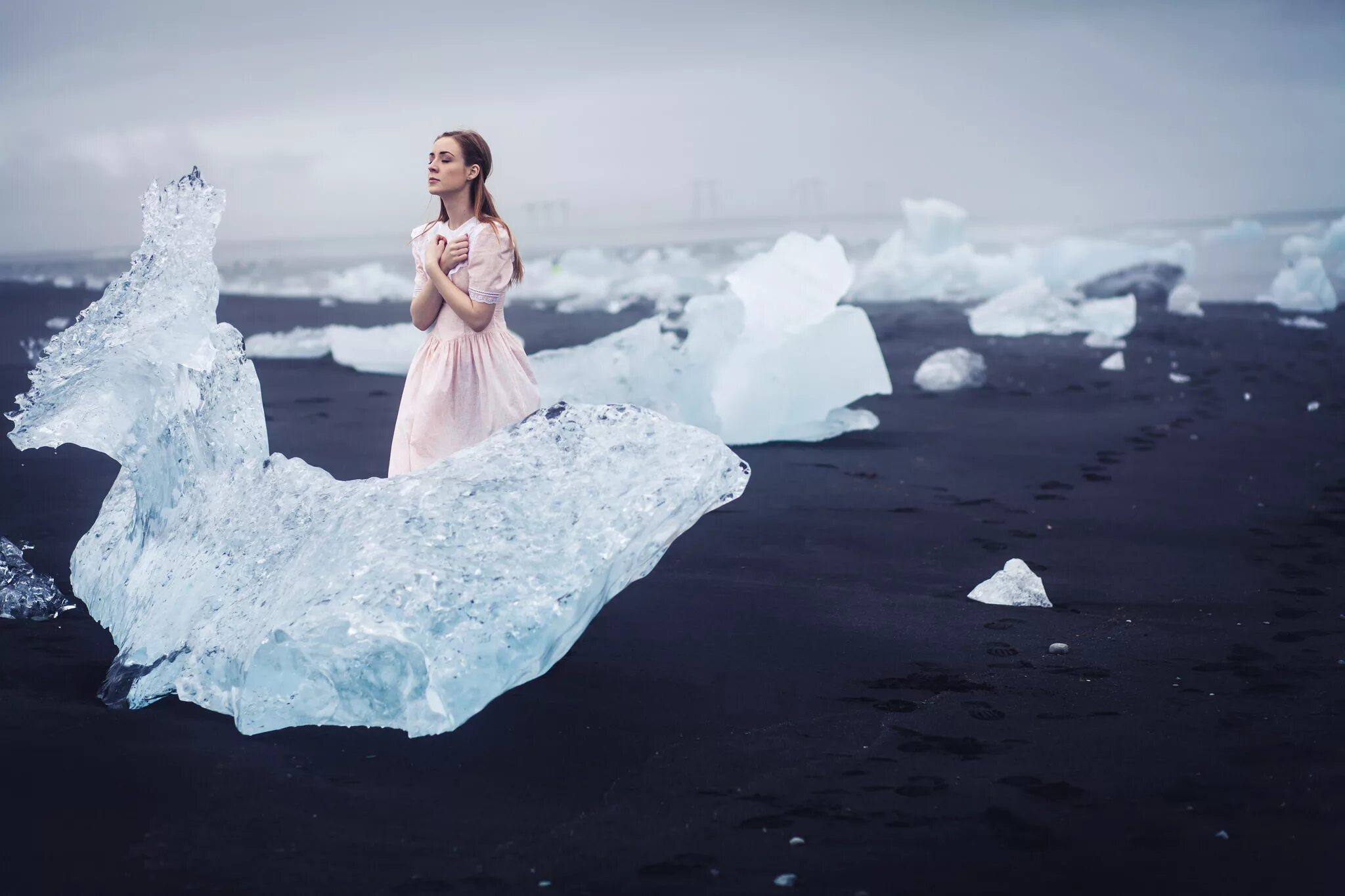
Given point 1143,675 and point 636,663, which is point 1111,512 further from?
point 636,663

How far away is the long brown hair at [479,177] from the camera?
112 inches

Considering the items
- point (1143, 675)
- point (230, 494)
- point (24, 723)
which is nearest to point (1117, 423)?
point (1143, 675)

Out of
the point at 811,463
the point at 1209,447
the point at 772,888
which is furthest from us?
the point at 1209,447

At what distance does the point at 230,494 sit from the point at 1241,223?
2227cm

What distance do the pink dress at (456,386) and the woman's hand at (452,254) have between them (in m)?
0.03

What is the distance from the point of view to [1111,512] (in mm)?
4590

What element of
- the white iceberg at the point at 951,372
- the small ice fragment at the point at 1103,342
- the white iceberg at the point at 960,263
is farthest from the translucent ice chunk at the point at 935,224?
the white iceberg at the point at 951,372

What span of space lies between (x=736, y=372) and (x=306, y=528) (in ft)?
11.9

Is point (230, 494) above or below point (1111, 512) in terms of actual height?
above

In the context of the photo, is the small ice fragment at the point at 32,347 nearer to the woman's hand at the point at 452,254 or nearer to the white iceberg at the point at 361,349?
the white iceberg at the point at 361,349

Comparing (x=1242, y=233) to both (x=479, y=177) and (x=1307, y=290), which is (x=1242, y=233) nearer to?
(x=1307, y=290)

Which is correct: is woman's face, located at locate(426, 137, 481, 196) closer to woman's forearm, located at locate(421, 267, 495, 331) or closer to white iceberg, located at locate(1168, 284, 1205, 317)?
woman's forearm, located at locate(421, 267, 495, 331)

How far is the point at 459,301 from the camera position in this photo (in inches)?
109

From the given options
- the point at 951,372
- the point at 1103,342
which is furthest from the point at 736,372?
the point at 1103,342
